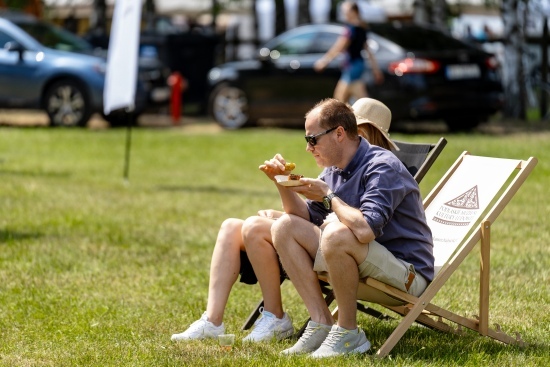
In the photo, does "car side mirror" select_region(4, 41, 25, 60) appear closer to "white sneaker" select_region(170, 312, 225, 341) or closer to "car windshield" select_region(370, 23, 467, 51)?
"car windshield" select_region(370, 23, 467, 51)

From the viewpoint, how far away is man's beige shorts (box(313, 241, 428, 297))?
17.0ft

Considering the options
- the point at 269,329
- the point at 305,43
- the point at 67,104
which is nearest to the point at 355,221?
the point at 269,329

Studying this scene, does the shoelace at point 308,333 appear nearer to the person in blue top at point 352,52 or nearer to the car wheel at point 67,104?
the person in blue top at point 352,52

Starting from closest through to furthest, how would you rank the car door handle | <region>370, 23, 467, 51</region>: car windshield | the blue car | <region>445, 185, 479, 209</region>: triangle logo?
<region>445, 185, 479, 209</region>: triangle logo → <region>370, 23, 467, 51</region>: car windshield → the car door handle → the blue car

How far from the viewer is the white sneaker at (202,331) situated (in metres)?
5.73

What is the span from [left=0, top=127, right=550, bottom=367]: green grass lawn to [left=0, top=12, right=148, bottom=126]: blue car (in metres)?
2.97

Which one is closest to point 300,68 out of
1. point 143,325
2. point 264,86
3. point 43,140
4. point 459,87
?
point 264,86

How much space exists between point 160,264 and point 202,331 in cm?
240

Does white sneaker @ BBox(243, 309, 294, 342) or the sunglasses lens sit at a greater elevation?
the sunglasses lens

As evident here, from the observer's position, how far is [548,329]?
5.94 m

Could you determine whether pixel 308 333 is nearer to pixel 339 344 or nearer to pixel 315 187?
pixel 339 344

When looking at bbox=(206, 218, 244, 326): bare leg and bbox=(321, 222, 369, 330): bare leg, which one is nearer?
bbox=(321, 222, 369, 330): bare leg

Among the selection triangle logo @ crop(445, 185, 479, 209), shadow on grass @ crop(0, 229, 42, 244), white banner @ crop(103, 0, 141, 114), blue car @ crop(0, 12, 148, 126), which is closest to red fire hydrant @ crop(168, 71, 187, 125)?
blue car @ crop(0, 12, 148, 126)

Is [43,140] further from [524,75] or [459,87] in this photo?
[524,75]
